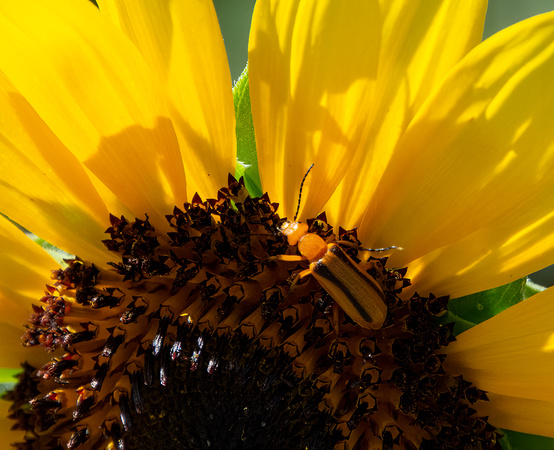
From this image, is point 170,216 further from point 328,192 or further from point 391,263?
point 391,263

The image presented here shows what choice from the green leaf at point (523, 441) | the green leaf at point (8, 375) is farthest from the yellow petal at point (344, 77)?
the green leaf at point (8, 375)

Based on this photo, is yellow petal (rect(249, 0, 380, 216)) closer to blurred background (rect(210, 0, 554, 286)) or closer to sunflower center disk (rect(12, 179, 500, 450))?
sunflower center disk (rect(12, 179, 500, 450))

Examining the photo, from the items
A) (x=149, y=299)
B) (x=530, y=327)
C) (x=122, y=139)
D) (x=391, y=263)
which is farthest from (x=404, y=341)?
(x=122, y=139)

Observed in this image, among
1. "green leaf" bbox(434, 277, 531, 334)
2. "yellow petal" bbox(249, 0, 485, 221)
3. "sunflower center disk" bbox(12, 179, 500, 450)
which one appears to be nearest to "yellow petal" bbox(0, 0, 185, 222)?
"sunflower center disk" bbox(12, 179, 500, 450)

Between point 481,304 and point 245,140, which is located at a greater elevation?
point 245,140

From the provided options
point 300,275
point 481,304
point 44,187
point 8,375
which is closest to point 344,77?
point 300,275

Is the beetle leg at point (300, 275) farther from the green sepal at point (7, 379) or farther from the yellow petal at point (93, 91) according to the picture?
the green sepal at point (7, 379)

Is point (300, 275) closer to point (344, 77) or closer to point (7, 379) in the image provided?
point (344, 77)
